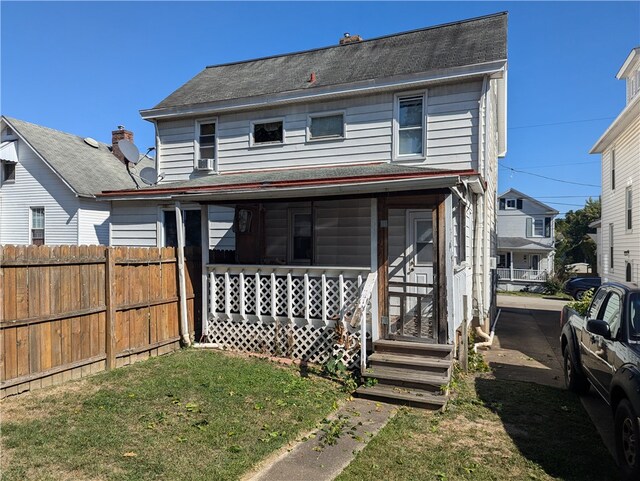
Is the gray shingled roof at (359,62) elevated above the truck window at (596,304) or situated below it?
above

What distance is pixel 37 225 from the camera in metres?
18.1

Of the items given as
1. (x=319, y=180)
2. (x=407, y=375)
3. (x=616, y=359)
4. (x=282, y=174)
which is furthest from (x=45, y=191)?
(x=616, y=359)

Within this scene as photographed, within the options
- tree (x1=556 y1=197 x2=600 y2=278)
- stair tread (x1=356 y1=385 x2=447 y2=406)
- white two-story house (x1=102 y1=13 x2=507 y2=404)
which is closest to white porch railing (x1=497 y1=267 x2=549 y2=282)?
tree (x1=556 y1=197 x2=600 y2=278)

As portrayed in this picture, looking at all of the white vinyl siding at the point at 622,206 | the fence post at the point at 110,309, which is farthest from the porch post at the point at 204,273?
the white vinyl siding at the point at 622,206

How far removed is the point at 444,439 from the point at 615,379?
1859 millimetres

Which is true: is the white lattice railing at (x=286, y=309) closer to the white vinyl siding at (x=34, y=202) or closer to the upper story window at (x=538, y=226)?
the white vinyl siding at (x=34, y=202)

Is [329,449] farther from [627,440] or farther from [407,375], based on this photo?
[627,440]

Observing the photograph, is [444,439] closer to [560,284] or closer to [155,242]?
[155,242]

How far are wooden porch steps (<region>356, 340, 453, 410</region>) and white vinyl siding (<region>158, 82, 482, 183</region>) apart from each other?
4799 mm

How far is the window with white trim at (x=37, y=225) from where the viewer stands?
1802 centimetres

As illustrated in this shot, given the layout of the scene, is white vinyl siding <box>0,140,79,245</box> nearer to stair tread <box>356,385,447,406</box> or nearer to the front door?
the front door

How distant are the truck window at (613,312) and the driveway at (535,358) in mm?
1235

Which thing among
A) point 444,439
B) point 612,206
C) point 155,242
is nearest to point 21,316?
point 444,439

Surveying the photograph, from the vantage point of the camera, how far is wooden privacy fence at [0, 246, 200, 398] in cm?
530
